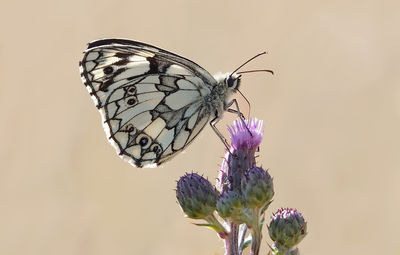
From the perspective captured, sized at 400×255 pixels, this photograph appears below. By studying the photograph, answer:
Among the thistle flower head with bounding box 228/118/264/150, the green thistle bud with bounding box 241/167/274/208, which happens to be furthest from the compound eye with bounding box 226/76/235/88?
the green thistle bud with bounding box 241/167/274/208

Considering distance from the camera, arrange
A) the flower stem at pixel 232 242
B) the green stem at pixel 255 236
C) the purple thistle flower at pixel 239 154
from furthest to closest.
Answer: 1. the purple thistle flower at pixel 239 154
2. the flower stem at pixel 232 242
3. the green stem at pixel 255 236

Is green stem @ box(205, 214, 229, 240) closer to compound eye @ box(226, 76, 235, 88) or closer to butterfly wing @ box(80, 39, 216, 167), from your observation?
butterfly wing @ box(80, 39, 216, 167)

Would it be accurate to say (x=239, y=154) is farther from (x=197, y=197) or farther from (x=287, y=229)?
(x=287, y=229)

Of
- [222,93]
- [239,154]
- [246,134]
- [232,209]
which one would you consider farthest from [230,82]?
[232,209]

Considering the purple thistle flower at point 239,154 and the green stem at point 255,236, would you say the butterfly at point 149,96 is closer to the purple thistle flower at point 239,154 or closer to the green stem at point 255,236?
the purple thistle flower at point 239,154

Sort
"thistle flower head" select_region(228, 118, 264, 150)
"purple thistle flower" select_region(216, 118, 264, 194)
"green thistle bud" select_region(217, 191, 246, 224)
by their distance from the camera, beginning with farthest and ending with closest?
"thistle flower head" select_region(228, 118, 264, 150)
"purple thistle flower" select_region(216, 118, 264, 194)
"green thistle bud" select_region(217, 191, 246, 224)

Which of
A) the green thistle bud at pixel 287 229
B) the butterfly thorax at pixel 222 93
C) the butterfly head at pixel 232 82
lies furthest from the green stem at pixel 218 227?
the butterfly head at pixel 232 82

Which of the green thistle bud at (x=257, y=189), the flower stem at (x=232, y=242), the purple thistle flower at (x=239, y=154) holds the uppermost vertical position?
the purple thistle flower at (x=239, y=154)
